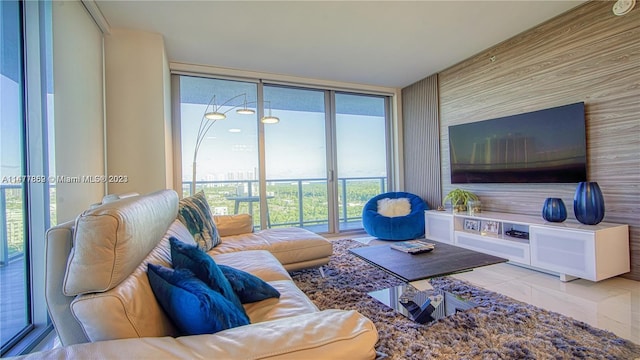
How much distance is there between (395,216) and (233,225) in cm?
236

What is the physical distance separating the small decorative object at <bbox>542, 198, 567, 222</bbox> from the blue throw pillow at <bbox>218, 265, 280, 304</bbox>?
272cm

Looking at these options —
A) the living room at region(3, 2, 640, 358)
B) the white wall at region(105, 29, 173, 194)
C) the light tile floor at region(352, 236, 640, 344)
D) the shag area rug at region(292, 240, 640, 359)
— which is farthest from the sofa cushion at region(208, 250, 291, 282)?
the light tile floor at region(352, 236, 640, 344)

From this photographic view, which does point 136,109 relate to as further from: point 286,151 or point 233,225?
point 286,151

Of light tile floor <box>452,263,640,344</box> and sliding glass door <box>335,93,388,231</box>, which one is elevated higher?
sliding glass door <box>335,93,388,231</box>

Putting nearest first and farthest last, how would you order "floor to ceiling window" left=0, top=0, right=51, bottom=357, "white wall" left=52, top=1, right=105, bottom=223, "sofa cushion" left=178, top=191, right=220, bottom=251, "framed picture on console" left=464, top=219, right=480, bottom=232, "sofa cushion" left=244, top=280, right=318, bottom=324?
"sofa cushion" left=244, top=280, right=318, bottom=324 < "floor to ceiling window" left=0, top=0, right=51, bottom=357 < "white wall" left=52, top=1, right=105, bottom=223 < "sofa cushion" left=178, top=191, right=220, bottom=251 < "framed picture on console" left=464, top=219, right=480, bottom=232

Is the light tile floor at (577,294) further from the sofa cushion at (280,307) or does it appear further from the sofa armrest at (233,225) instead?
the sofa armrest at (233,225)

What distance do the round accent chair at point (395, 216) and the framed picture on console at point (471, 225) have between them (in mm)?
669

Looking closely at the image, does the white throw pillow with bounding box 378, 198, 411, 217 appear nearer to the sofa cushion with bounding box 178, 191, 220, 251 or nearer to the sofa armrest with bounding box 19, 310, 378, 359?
the sofa cushion with bounding box 178, 191, 220, 251

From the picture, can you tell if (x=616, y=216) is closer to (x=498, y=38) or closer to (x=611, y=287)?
(x=611, y=287)

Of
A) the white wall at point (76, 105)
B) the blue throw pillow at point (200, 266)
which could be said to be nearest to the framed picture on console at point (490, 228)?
the blue throw pillow at point (200, 266)

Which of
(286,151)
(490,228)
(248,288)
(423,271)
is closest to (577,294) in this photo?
(490,228)

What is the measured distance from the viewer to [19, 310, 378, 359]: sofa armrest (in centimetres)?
67

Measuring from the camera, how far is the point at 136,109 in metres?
2.98

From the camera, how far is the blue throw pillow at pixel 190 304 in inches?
33.4
